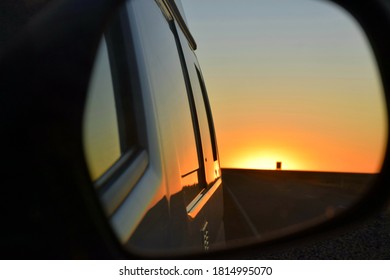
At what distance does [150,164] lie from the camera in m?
1.52

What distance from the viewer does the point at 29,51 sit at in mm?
1176

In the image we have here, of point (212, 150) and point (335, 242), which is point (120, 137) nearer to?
point (212, 150)

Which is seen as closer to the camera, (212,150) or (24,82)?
(24,82)

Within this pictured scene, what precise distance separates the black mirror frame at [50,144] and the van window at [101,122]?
6 centimetres

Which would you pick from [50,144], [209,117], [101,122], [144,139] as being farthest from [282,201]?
[50,144]

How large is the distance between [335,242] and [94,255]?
636 centimetres

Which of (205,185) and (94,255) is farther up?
(94,255)

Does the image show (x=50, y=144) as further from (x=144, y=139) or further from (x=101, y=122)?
(x=144, y=139)

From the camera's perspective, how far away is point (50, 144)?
1.12 metres

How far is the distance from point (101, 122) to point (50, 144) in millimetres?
330
